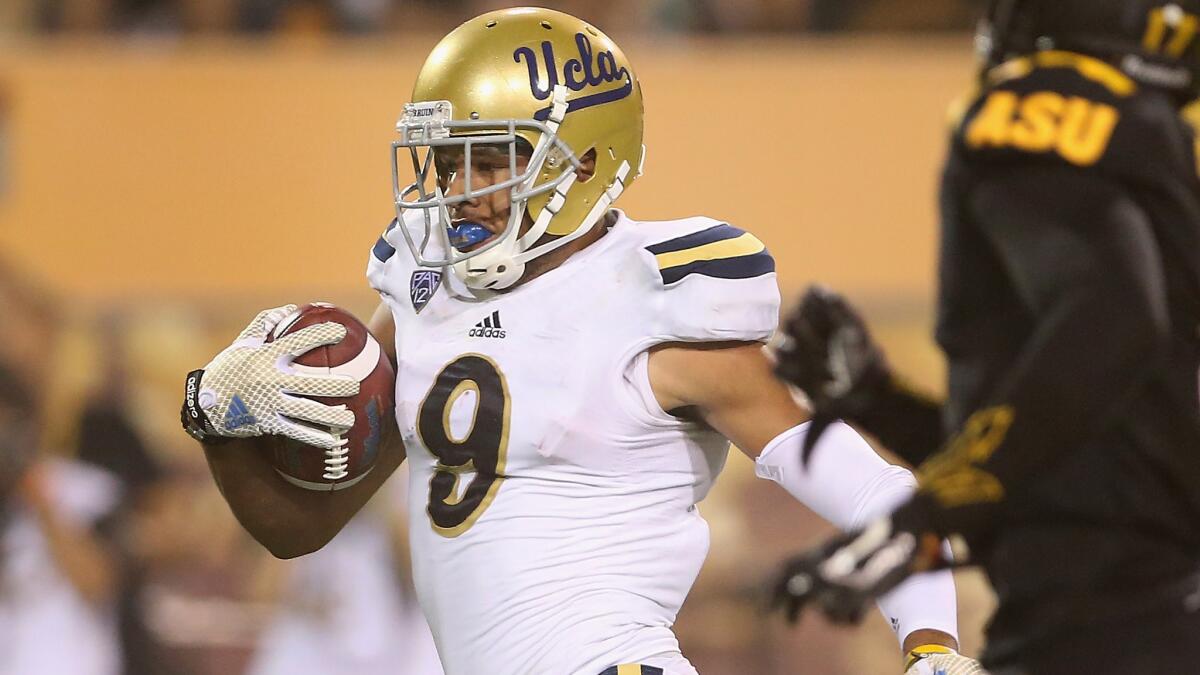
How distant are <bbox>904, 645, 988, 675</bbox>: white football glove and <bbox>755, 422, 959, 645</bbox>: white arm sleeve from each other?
0.14ft

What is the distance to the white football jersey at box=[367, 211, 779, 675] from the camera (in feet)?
6.78

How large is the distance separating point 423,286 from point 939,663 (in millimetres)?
835

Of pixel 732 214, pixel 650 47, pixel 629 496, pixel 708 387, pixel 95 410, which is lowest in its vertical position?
pixel 95 410

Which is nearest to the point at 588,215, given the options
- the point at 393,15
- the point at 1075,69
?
the point at 1075,69

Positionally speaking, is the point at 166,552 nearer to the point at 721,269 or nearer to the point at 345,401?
the point at 345,401

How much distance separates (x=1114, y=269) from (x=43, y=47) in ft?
13.1

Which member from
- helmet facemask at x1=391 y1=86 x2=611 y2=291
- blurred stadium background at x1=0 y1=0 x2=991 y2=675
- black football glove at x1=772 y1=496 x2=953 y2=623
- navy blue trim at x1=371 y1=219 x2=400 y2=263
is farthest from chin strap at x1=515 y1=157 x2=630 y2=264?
blurred stadium background at x1=0 y1=0 x2=991 y2=675

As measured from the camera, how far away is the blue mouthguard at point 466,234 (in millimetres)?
2164

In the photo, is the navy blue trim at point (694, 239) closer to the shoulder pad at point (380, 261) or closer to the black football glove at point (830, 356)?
the black football glove at point (830, 356)

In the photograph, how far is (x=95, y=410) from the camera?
4.79 meters

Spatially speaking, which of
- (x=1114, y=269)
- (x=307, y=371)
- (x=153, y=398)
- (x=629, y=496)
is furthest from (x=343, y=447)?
(x=153, y=398)

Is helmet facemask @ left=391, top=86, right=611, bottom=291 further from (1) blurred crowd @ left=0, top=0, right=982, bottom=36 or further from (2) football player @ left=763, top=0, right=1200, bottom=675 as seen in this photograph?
(1) blurred crowd @ left=0, top=0, right=982, bottom=36

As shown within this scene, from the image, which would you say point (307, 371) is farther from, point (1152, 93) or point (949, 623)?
point (1152, 93)

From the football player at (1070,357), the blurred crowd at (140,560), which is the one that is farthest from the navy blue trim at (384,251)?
the blurred crowd at (140,560)
